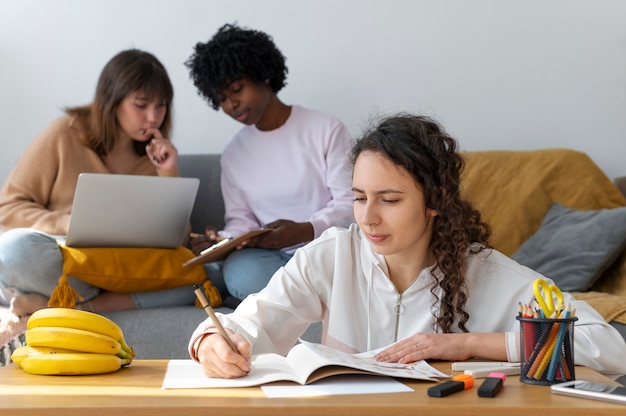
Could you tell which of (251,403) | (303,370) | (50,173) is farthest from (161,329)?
(251,403)

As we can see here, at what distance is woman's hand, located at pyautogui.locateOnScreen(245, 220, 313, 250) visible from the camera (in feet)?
9.02

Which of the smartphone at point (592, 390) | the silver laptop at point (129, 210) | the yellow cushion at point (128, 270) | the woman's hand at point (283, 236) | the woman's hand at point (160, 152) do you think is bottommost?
the yellow cushion at point (128, 270)

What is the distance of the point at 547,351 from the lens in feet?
4.08

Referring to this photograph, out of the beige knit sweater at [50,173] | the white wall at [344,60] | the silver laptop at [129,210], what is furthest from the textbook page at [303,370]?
the white wall at [344,60]

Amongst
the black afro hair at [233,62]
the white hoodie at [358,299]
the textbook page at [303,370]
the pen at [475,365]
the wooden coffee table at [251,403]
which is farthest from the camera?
the black afro hair at [233,62]

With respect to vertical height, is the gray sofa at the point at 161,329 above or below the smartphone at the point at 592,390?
below

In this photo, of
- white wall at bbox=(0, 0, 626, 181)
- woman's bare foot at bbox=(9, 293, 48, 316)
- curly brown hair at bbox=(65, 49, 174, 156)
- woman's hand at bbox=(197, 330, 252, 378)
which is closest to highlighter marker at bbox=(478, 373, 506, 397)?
woman's hand at bbox=(197, 330, 252, 378)

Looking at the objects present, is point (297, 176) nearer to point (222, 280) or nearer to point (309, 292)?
point (222, 280)

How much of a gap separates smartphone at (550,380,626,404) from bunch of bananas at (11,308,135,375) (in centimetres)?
65

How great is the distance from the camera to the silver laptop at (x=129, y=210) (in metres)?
2.52

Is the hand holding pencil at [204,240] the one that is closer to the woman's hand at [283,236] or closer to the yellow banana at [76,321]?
the woman's hand at [283,236]

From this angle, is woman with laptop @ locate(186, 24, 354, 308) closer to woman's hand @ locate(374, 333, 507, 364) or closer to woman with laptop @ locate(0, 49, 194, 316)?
woman with laptop @ locate(0, 49, 194, 316)

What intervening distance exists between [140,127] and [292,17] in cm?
84

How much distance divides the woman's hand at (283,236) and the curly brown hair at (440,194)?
40.3 inches
